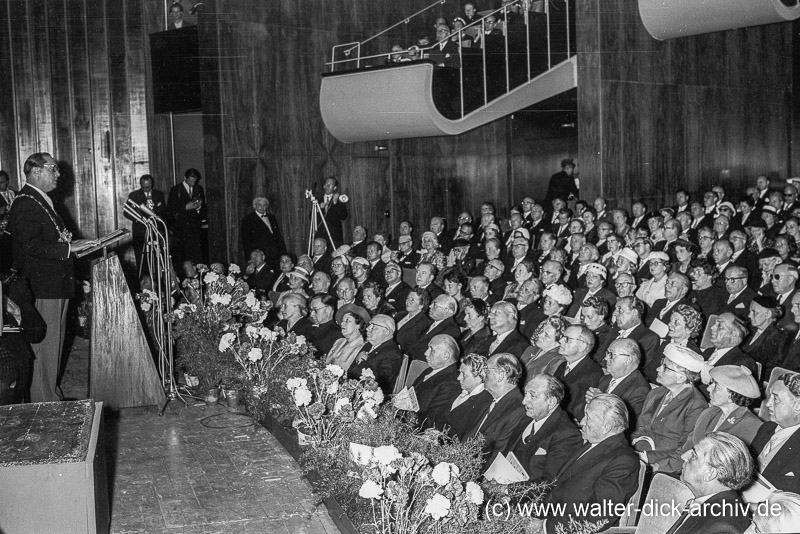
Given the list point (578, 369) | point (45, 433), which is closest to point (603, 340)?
point (578, 369)

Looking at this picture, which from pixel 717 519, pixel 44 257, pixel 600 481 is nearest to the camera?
pixel 717 519

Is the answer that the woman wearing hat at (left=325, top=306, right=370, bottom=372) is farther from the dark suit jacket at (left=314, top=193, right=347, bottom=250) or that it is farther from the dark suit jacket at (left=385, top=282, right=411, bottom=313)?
the dark suit jacket at (left=314, top=193, right=347, bottom=250)

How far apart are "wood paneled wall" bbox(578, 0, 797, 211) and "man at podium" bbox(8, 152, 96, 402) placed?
8.15 m

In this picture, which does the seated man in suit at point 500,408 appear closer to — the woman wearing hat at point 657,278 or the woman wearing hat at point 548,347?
the woman wearing hat at point 548,347

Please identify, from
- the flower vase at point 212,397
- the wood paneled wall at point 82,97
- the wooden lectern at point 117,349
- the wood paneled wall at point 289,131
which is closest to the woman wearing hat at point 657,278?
the flower vase at point 212,397

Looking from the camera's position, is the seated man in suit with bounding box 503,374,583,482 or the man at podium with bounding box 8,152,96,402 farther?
the man at podium with bounding box 8,152,96,402

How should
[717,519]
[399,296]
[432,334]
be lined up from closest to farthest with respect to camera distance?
1. [717,519]
2. [432,334]
3. [399,296]

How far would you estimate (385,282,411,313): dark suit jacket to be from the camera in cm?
827

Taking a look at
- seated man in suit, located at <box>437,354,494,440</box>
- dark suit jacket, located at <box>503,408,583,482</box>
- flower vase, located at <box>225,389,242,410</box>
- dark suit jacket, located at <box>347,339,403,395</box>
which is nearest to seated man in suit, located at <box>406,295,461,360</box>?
dark suit jacket, located at <box>347,339,403,395</box>

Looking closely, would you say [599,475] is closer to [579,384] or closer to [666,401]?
[666,401]

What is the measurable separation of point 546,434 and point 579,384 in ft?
3.31

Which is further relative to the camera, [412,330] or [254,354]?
[412,330]

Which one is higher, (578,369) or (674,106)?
(674,106)

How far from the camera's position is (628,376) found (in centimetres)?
483
